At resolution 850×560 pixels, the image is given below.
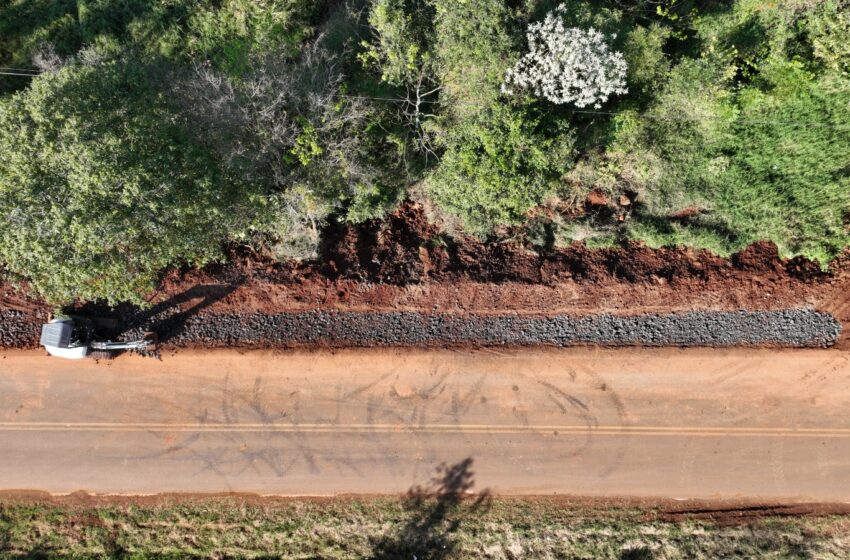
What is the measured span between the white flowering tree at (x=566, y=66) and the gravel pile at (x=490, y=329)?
7292 mm

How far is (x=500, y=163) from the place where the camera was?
583 inches

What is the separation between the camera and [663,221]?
17.7 m

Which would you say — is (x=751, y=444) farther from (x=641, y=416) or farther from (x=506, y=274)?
(x=506, y=274)

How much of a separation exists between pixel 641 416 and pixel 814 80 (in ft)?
38.1

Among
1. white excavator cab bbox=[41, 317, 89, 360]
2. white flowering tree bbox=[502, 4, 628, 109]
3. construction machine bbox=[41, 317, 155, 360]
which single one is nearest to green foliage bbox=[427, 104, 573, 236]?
white flowering tree bbox=[502, 4, 628, 109]

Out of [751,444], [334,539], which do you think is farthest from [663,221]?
[334,539]

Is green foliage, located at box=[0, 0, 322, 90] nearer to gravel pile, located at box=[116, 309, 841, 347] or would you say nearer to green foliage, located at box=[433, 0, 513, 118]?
green foliage, located at box=[433, 0, 513, 118]

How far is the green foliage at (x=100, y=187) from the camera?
511 inches

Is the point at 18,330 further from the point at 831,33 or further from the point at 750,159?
the point at 831,33

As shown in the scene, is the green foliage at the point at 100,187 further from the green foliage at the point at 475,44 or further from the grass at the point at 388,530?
the grass at the point at 388,530

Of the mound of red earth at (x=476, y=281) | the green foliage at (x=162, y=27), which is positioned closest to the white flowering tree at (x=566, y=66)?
the mound of red earth at (x=476, y=281)

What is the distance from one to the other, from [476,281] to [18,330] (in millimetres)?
16003

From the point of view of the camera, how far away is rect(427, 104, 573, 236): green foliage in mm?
14766

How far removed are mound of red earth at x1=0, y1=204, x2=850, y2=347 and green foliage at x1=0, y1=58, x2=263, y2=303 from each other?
3.02 m
